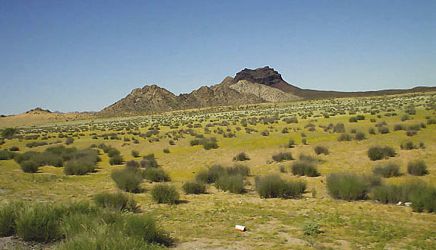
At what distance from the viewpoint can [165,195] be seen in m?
15.7

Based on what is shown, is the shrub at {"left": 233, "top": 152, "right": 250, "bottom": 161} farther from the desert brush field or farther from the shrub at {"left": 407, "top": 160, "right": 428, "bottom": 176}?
the shrub at {"left": 407, "top": 160, "right": 428, "bottom": 176}

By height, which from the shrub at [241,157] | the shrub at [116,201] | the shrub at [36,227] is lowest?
the shrub at [241,157]

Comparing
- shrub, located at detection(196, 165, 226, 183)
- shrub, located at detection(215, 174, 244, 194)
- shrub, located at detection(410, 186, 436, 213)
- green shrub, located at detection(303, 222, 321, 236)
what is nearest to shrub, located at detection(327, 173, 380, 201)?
shrub, located at detection(410, 186, 436, 213)

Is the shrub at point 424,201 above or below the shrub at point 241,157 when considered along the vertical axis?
above

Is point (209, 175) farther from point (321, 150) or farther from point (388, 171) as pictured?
point (321, 150)

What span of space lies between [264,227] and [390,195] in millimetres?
5897

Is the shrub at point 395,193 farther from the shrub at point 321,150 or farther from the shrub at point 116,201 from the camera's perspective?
the shrub at point 321,150

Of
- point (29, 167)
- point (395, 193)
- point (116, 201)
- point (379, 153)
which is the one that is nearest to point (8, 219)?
point (116, 201)

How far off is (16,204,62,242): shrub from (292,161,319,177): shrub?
1491cm

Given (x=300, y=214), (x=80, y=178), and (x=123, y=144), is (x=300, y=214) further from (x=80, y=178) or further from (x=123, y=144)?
(x=123, y=144)

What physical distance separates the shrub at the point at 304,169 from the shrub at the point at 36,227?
587 inches

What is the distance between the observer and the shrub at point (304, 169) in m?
21.7


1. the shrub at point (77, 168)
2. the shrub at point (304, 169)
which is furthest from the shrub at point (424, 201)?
the shrub at point (77, 168)

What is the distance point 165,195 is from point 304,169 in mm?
9100
